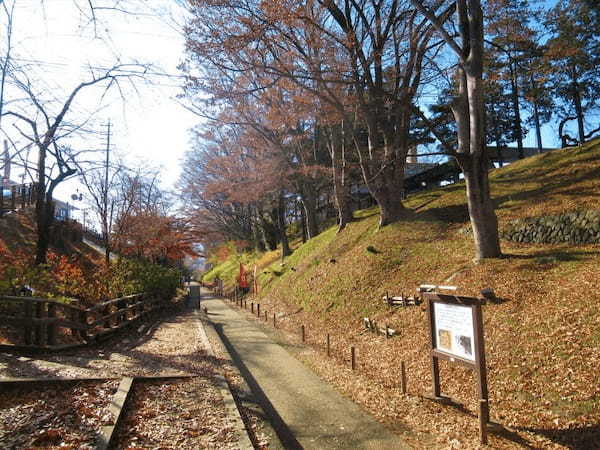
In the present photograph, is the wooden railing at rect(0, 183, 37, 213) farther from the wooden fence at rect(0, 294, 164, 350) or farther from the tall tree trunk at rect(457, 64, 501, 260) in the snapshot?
the tall tree trunk at rect(457, 64, 501, 260)

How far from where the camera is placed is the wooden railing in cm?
2552

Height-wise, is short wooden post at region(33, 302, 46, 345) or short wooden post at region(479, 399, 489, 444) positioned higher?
short wooden post at region(33, 302, 46, 345)

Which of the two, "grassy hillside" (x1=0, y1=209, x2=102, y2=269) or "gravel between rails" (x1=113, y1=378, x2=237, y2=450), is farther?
"grassy hillside" (x1=0, y1=209, x2=102, y2=269)

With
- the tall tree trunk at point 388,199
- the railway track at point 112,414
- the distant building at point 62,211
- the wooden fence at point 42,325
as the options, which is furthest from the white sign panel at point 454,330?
the distant building at point 62,211

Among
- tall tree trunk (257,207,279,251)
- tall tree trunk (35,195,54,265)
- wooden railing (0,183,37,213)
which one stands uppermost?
wooden railing (0,183,37,213)

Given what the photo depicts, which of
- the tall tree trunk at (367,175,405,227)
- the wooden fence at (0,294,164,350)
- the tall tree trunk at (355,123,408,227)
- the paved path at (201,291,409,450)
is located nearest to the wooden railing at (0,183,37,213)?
the wooden fence at (0,294,164,350)

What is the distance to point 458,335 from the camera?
6.05 metres

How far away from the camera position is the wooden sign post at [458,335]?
552 centimetres

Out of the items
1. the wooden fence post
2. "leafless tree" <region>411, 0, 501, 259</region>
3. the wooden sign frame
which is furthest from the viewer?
"leafless tree" <region>411, 0, 501, 259</region>

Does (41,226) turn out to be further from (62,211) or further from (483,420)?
(62,211)

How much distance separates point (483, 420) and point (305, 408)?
2764mm

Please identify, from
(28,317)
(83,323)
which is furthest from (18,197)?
(28,317)

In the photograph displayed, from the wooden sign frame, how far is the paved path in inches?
50.0

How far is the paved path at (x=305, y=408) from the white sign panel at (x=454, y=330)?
1.56m
